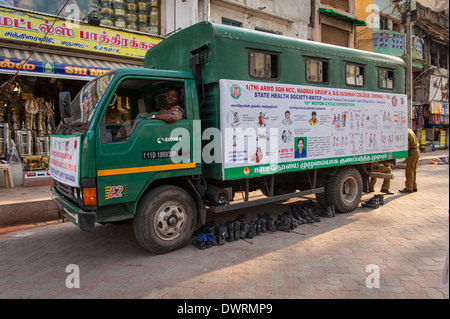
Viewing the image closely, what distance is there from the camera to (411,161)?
801cm

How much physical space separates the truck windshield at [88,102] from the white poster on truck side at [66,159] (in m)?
0.24

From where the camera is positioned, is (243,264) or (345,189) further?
(345,189)

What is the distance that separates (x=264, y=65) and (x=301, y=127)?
1226 mm

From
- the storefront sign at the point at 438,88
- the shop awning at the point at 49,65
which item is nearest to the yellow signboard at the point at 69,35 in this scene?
the shop awning at the point at 49,65

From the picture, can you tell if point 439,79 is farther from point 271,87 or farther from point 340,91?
point 271,87

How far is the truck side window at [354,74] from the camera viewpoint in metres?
5.99

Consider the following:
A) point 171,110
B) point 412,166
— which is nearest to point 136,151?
point 171,110

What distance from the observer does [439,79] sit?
23.0 metres

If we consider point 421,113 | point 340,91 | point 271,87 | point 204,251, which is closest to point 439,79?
point 421,113

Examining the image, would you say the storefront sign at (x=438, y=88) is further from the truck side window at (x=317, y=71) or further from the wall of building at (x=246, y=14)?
the truck side window at (x=317, y=71)

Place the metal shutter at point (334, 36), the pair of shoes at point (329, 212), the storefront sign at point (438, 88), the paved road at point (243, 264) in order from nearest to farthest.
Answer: the paved road at point (243, 264) < the pair of shoes at point (329, 212) < the metal shutter at point (334, 36) < the storefront sign at point (438, 88)

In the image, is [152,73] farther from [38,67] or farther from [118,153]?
[38,67]

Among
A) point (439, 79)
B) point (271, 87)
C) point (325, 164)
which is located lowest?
point (325, 164)
